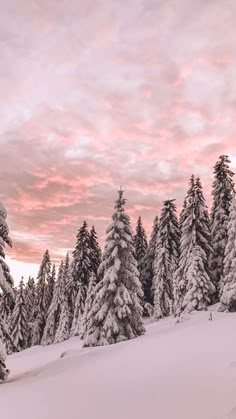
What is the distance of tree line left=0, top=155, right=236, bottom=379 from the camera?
92.4 ft

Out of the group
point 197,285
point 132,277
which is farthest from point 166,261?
point 132,277

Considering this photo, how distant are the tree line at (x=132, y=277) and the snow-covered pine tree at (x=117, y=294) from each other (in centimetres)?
7

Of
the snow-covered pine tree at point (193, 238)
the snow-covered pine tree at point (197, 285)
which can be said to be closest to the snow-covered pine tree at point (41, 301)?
the snow-covered pine tree at point (193, 238)

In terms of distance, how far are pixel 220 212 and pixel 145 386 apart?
33548 millimetres

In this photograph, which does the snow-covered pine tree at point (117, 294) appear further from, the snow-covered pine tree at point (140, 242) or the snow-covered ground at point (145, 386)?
the snow-covered pine tree at point (140, 242)

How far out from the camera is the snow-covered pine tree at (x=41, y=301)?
6975 centimetres

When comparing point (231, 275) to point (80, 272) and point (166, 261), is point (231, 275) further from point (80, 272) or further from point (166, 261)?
point (80, 272)

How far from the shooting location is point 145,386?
9.37 meters

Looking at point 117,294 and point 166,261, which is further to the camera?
point 166,261

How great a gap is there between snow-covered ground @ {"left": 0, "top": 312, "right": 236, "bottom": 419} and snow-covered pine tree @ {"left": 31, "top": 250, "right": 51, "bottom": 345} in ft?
191

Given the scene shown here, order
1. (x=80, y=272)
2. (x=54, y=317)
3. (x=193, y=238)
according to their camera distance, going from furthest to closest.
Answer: (x=54, y=317) → (x=80, y=272) → (x=193, y=238)

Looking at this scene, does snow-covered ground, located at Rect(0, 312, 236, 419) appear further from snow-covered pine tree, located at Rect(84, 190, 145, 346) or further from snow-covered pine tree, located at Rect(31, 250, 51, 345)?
snow-covered pine tree, located at Rect(31, 250, 51, 345)

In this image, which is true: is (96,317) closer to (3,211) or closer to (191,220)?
(3,211)

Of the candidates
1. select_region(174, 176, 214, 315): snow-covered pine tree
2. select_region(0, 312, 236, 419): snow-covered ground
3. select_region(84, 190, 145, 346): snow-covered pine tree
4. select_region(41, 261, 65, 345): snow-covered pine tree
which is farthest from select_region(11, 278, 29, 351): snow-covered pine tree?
select_region(0, 312, 236, 419): snow-covered ground
